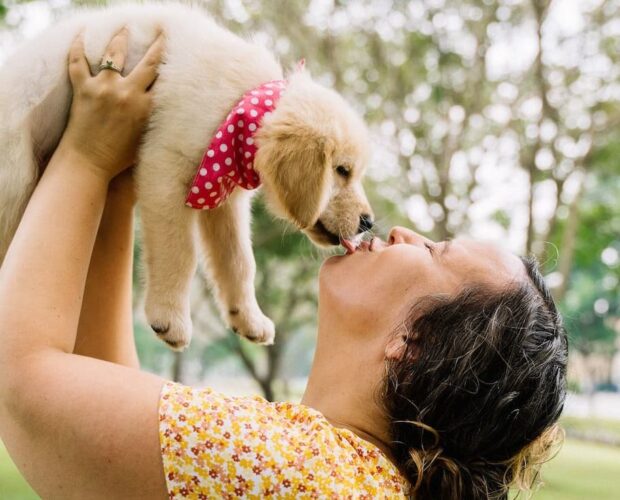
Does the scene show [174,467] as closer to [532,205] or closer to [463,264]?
[463,264]

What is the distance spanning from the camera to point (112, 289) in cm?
188

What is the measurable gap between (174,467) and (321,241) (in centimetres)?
95

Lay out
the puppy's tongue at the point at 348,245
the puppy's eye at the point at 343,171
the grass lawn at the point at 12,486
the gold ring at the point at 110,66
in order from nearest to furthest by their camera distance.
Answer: the gold ring at the point at 110,66, the puppy's tongue at the point at 348,245, the puppy's eye at the point at 343,171, the grass lawn at the point at 12,486

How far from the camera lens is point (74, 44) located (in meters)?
1.90

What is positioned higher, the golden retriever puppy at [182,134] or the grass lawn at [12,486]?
the golden retriever puppy at [182,134]

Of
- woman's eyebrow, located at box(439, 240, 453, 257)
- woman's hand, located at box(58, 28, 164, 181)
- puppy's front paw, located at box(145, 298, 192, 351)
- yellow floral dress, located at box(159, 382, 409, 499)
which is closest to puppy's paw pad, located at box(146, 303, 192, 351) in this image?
puppy's front paw, located at box(145, 298, 192, 351)

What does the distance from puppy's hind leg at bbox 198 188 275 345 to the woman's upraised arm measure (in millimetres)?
656

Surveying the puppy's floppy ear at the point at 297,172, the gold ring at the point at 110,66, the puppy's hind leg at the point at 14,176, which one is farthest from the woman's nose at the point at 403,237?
the puppy's hind leg at the point at 14,176

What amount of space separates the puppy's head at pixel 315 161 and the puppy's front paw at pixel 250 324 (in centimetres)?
30

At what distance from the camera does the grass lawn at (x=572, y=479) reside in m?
8.43

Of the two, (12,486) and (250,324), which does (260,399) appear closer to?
(250,324)

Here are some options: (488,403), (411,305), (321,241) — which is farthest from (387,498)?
(321,241)

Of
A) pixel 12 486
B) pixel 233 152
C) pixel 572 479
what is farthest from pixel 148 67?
pixel 572 479

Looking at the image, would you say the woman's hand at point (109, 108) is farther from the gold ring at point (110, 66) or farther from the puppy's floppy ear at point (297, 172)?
the puppy's floppy ear at point (297, 172)
